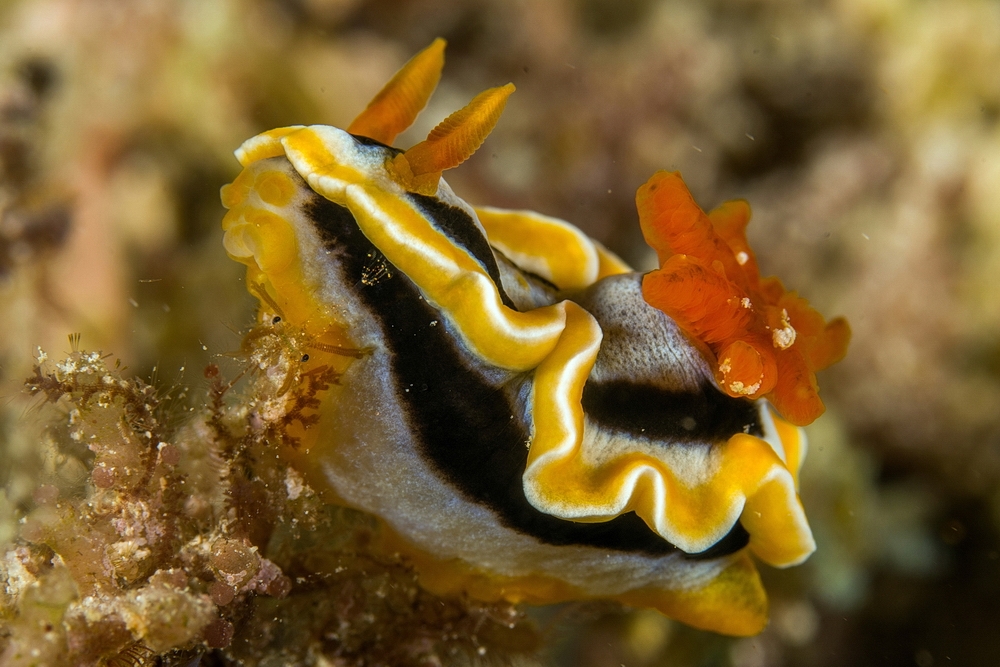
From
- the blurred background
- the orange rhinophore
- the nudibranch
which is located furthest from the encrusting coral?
the blurred background

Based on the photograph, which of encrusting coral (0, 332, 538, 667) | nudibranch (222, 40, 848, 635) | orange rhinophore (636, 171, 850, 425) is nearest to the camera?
encrusting coral (0, 332, 538, 667)

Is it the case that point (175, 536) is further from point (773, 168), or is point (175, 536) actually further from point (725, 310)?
point (773, 168)

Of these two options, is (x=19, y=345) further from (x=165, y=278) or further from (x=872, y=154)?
(x=872, y=154)

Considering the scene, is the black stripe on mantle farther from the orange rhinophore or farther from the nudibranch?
the orange rhinophore

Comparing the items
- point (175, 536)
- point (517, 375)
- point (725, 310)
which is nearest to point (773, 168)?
point (725, 310)

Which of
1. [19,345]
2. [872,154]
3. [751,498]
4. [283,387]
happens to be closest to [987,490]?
[872,154]

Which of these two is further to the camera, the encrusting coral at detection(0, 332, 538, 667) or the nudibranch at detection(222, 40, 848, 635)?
the nudibranch at detection(222, 40, 848, 635)

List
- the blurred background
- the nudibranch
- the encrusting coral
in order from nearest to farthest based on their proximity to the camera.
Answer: the encrusting coral < the nudibranch < the blurred background
